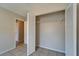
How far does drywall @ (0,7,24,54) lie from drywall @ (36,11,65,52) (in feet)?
5.12

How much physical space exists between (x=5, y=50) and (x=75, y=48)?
3.15 metres

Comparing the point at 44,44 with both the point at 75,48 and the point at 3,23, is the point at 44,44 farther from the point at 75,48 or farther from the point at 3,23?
the point at 75,48

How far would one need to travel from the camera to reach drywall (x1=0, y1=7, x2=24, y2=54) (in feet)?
10.2

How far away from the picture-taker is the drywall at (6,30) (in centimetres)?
312

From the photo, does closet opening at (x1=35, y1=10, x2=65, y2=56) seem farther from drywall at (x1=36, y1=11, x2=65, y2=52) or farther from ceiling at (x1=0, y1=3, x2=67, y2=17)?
ceiling at (x1=0, y1=3, x2=67, y2=17)

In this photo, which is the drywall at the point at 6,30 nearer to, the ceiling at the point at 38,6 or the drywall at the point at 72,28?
the ceiling at the point at 38,6

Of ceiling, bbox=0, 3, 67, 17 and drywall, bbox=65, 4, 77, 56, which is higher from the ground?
ceiling, bbox=0, 3, 67, 17

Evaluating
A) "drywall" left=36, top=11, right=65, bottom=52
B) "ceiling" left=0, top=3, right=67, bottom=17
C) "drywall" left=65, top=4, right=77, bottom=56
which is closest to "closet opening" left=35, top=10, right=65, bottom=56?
"drywall" left=36, top=11, right=65, bottom=52

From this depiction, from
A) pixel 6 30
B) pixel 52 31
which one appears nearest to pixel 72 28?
pixel 52 31

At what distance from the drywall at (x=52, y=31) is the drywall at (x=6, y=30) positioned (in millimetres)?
1561

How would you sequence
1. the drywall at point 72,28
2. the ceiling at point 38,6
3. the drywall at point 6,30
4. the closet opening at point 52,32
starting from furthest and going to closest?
the closet opening at point 52,32
the drywall at point 6,30
the ceiling at point 38,6
the drywall at point 72,28

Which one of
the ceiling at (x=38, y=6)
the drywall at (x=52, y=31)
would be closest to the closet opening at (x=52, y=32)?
the drywall at (x=52, y=31)

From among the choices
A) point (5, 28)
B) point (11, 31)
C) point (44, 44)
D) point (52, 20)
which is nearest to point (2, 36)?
point (5, 28)

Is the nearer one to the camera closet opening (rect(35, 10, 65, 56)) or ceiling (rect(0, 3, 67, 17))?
ceiling (rect(0, 3, 67, 17))
